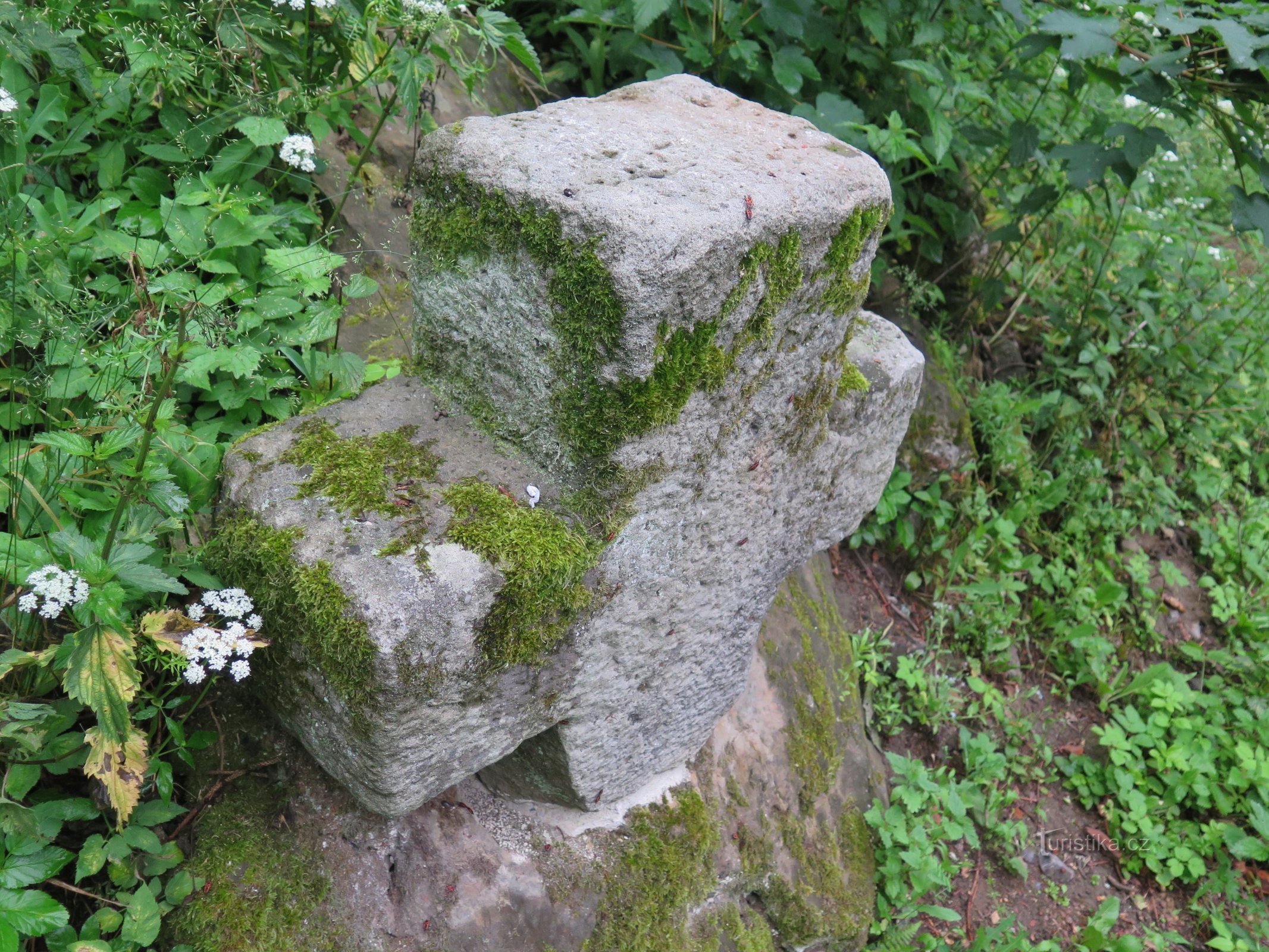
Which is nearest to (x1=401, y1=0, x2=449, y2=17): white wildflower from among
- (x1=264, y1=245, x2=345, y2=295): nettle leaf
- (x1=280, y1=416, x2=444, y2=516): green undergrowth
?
(x1=264, y1=245, x2=345, y2=295): nettle leaf

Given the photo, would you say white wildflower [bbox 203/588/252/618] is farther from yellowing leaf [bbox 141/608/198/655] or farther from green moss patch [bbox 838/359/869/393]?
green moss patch [bbox 838/359/869/393]

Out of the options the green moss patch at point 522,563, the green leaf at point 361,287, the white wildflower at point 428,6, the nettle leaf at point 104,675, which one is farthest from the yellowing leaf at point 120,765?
the white wildflower at point 428,6

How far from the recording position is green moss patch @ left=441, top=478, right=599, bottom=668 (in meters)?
1.75

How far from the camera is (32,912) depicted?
60.8 inches

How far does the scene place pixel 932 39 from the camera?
357 centimetres

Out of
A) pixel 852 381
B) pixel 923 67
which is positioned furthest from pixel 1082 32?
pixel 852 381

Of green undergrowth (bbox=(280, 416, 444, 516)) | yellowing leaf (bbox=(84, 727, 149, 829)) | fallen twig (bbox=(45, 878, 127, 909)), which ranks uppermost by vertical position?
green undergrowth (bbox=(280, 416, 444, 516))

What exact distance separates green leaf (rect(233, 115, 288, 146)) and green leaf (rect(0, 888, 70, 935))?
1.82 metres

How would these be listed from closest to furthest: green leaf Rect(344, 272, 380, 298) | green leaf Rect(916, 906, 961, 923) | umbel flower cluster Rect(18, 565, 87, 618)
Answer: umbel flower cluster Rect(18, 565, 87, 618) < green leaf Rect(344, 272, 380, 298) < green leaf Rect(916, 906, 961, 923)

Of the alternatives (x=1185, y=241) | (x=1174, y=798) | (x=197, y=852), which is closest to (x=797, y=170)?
(x=197, y=852)

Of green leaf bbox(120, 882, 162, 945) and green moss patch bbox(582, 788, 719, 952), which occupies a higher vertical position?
green leaf bbox(120, 882, 162, 945)

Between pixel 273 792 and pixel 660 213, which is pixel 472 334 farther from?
pixel 273 792

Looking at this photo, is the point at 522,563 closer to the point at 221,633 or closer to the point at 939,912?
the point at 221,633

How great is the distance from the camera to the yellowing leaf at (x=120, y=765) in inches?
62.1
